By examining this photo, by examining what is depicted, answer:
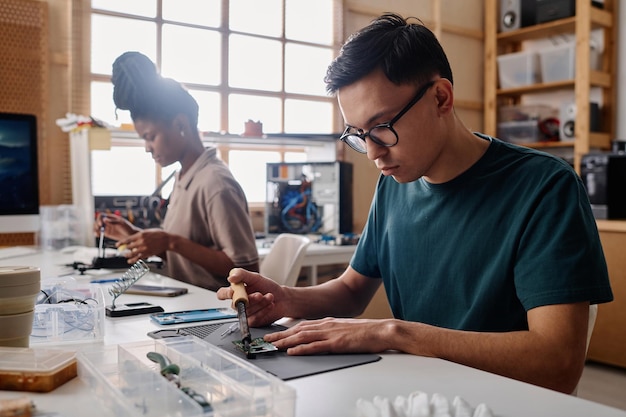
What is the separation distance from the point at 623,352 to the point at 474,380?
2.85 meters

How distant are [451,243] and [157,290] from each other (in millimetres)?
851

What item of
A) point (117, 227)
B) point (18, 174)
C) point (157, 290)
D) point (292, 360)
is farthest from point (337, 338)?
point (18, 174)

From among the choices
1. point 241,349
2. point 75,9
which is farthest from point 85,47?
point 241,349

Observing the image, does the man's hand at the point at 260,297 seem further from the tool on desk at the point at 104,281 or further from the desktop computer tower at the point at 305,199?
the desktop computer tower at the point at 305,199

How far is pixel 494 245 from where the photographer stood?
1.25 meters

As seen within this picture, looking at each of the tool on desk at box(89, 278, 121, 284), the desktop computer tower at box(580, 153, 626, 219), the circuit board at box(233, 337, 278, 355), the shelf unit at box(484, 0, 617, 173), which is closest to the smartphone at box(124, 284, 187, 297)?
the tool on desk at box(89, 278, 121, 284)

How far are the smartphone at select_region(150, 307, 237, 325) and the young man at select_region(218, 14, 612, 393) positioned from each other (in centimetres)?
12

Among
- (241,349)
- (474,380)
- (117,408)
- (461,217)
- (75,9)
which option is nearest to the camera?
(117,408)

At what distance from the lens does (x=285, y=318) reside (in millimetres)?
1354

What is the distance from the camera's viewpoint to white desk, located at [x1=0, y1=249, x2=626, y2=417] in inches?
30.6

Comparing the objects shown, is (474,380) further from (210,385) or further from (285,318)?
(285,318)

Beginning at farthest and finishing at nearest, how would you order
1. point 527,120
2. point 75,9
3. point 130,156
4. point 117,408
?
point 527,120 < point 130,156 < point 75,9 < point 117,408

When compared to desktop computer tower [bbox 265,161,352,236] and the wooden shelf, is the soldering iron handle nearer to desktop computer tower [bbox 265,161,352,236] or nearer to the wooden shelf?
desktop computer tower [bbox 265,161,352,236]

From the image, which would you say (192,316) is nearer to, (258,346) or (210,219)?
(258,346)
